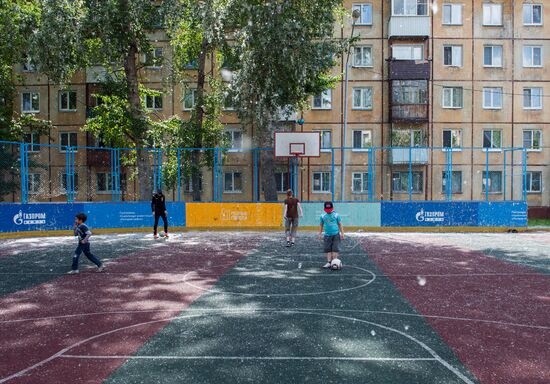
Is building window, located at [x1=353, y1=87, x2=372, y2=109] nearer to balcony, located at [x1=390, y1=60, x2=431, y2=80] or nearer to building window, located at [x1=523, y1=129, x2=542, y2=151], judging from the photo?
balcony, located at [x1=390, y1=60, x2=431, y2=80]

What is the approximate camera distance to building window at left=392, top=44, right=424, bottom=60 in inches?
1411

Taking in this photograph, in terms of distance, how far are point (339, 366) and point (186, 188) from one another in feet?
96.6

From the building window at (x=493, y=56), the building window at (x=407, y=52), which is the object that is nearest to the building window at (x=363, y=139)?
the building window at (x=407, y=52)

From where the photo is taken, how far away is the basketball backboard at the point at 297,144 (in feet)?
81.5

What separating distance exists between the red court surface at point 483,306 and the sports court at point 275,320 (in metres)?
0.03

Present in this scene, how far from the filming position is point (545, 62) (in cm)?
3666

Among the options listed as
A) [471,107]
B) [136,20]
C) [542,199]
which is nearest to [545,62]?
[471,107]

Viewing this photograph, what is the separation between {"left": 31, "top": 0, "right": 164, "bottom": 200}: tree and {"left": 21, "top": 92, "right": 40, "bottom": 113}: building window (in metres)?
15.0

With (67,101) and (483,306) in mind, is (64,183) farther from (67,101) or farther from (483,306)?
(483,306)

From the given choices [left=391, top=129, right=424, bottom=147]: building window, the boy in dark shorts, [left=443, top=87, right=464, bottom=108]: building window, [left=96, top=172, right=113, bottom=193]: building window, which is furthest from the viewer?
[left=443, top=87, right=464, bottom=108]: building window

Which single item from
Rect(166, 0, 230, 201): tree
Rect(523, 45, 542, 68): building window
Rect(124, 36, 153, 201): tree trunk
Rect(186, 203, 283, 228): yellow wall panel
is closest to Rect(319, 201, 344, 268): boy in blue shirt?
Rect(186, 203, 283, 228): yellow wall panel

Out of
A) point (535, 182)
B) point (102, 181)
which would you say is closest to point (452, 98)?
point (535, 182)

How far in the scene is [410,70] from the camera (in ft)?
114

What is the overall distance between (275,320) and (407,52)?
105 feet
